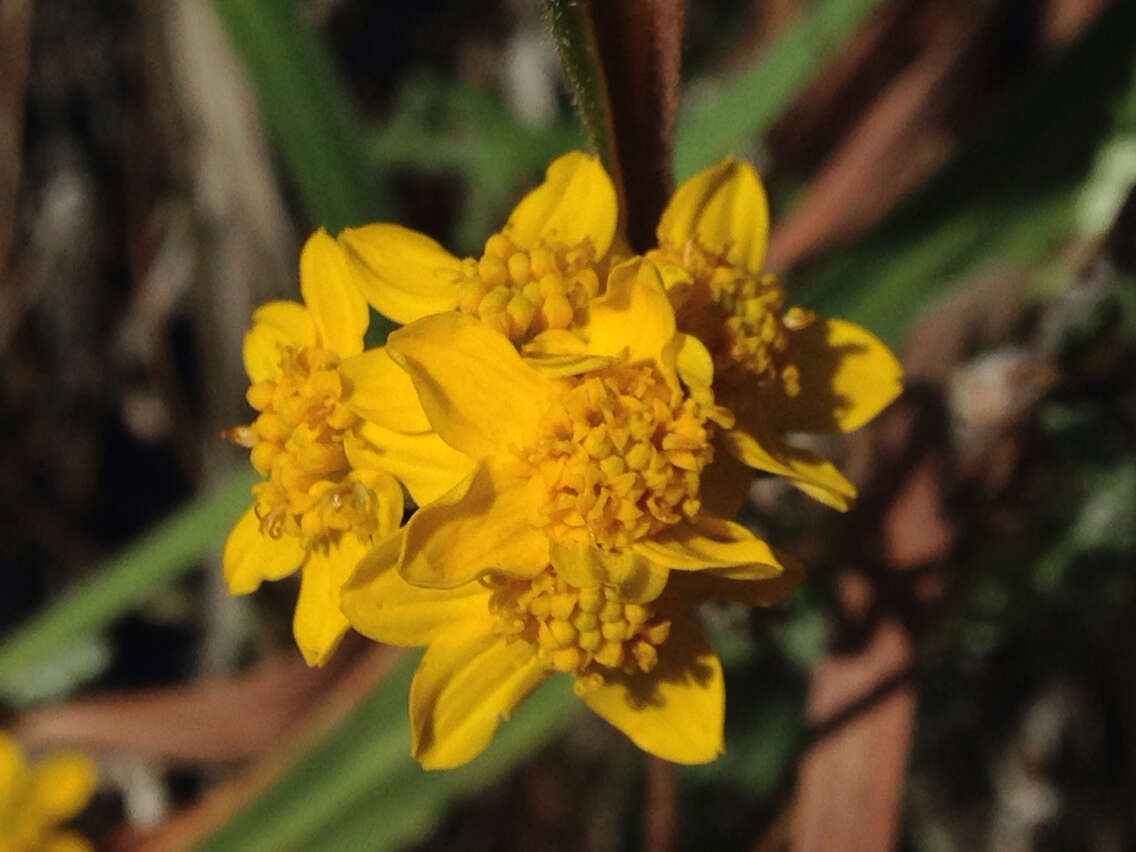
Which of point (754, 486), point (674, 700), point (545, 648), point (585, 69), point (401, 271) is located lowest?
point (754, 486)

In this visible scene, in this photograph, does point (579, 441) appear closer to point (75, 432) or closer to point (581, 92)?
point (581, 92)

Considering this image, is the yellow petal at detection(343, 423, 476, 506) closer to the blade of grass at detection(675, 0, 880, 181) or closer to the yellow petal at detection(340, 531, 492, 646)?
the yellow petal at detection(340, 531, 492, 646)

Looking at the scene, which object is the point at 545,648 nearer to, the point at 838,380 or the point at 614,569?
the point at 614,569

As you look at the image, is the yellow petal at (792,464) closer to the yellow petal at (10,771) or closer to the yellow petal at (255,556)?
the yellow petal at (255,556)

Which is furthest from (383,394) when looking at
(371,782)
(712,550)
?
(371,782)

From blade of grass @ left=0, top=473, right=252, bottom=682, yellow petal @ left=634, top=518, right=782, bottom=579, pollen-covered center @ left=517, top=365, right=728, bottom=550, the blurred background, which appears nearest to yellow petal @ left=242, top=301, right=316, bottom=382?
pollen-covered center @ left=517, top=365, right=728, bottom=550

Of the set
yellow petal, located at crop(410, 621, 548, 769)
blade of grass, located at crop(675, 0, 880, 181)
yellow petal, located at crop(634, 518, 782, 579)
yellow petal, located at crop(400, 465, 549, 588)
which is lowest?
blade of grass, located at crop(675, 0, 880, 181)
